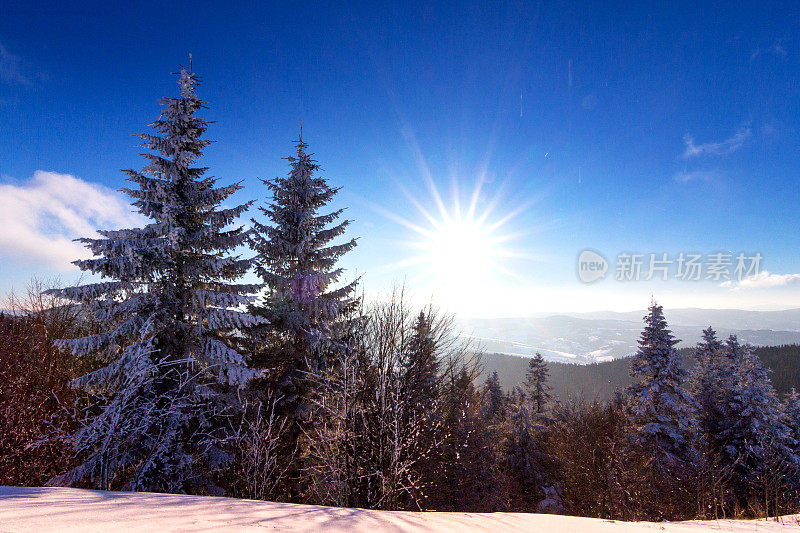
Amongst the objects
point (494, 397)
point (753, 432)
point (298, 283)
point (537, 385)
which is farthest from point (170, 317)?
point (537, 385)

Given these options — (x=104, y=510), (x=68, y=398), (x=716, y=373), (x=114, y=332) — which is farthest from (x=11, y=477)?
(x=716, y=373)

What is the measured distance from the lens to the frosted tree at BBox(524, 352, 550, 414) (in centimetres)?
3481

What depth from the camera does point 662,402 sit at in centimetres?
1844

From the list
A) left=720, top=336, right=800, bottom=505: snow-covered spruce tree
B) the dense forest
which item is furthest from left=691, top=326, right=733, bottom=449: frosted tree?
the dense forest

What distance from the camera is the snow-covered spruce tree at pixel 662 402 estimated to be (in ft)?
59.8

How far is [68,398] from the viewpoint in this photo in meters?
11.6

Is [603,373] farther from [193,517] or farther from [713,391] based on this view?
[193,517]

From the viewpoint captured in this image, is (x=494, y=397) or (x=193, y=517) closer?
(x=193, y=517)

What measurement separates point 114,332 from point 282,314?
4.94m

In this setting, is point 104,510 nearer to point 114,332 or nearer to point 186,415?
point 186,415

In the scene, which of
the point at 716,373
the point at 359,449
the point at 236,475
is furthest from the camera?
the point at 716,373

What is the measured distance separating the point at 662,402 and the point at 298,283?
21.1m

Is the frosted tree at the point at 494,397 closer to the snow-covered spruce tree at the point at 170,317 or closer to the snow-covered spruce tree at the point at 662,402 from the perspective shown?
the snow-covered spruce tree at the point at 662,402

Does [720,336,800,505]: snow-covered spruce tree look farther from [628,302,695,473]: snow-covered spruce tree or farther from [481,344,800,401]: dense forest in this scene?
[481,344,800,401]: dense forest
